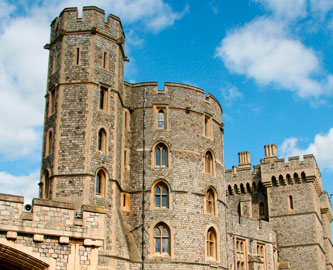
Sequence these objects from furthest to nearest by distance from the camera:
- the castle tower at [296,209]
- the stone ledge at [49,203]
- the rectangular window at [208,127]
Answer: the castle tower at [296,209]
the rectangular window at [208,127]
the stone ledge at [49,203]

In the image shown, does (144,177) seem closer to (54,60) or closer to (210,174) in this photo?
(210,174)

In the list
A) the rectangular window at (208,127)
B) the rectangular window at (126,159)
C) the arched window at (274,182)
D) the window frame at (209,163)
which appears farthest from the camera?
the arched window at (274,182)

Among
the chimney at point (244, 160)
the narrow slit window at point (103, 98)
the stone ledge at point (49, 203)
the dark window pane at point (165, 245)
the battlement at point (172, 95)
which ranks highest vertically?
the chimney at point (244, 160)

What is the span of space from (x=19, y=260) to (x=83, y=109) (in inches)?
520

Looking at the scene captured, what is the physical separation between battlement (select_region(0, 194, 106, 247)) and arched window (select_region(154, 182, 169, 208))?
551 inches

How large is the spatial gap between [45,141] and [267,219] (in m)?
23.3

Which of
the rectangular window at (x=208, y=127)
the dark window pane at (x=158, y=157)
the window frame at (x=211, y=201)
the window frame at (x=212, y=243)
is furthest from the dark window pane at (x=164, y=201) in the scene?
the rectangular window at (x=208, y=127)

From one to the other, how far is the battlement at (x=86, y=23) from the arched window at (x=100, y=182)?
7345 mm

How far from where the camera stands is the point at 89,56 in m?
25.2

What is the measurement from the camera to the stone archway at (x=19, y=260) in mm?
11617

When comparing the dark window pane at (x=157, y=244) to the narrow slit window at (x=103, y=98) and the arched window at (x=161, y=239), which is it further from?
the narrow slit window at (x=103, y=98)

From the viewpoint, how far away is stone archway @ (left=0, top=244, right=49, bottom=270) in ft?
38.1

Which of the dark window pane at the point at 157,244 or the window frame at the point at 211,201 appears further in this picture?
the window frame at the point at 211,201

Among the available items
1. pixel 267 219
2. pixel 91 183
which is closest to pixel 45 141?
pixel 91 183
